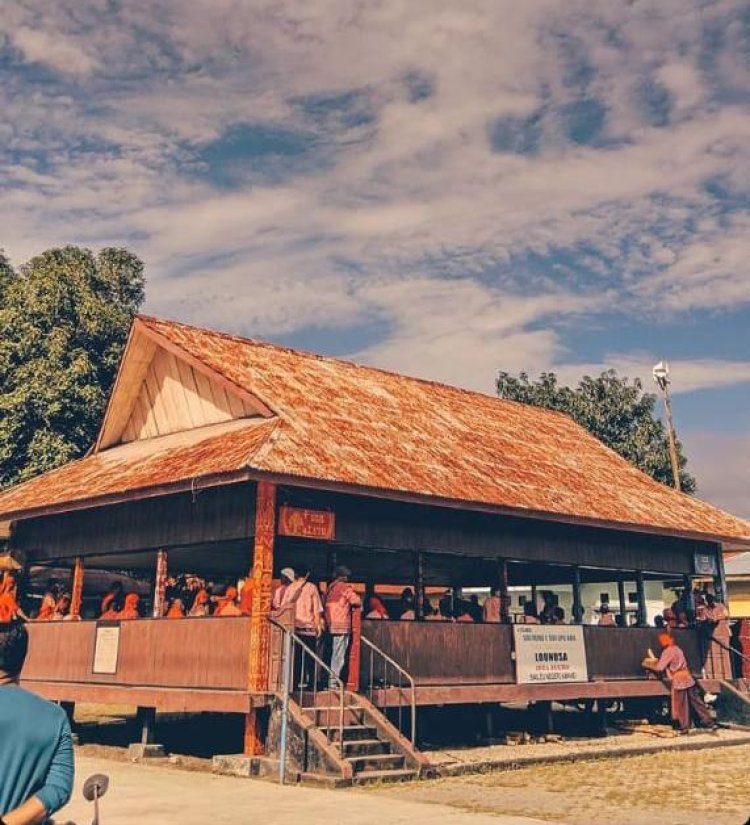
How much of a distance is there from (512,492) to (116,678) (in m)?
7.24

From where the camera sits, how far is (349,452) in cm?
1502

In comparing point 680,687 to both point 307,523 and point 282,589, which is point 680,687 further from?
point 282,589

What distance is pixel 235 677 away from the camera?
13.4 metres

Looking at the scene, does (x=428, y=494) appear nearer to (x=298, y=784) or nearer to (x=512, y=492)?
(x=512, y=492)

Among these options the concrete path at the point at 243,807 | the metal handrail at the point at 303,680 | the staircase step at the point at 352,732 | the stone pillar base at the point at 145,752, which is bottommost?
the concrete path at the point at 243,807

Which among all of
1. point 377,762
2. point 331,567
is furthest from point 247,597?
point 377,762

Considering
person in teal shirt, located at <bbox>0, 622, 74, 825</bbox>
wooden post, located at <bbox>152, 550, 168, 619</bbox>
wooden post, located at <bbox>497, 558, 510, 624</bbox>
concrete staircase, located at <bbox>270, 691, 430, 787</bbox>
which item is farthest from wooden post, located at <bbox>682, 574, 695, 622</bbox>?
person in teal shirt, located at <bbox>0, 622, 74, 825</bbox>

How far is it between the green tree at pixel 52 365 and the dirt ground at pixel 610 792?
19116 mm

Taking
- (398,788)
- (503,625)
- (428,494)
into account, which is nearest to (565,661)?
(503,625)

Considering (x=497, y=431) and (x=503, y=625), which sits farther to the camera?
(x=497, y=431)

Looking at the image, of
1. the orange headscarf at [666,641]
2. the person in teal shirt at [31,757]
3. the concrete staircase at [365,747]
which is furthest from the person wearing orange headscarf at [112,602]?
the person in teal shirt at [31,757]

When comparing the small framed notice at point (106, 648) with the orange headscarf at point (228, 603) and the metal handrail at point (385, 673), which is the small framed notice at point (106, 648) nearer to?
the orange headscarf at point (228, 603)

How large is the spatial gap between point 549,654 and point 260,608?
6162 mm

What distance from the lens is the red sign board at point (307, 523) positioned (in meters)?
13.9
